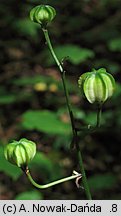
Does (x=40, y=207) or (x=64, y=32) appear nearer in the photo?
(x=40, y=207)

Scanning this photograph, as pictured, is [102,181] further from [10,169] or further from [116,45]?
[116,45]

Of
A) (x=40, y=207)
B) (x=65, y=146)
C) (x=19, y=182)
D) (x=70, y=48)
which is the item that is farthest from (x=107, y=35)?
(x=40, y=207)

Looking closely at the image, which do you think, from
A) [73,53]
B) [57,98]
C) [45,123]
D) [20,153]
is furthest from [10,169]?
[73,53]

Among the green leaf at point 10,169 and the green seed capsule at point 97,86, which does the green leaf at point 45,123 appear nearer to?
the green leaf at point 10,169

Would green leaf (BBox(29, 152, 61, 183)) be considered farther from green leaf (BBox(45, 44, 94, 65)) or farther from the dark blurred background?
green leaf (BBox(45, 44, 94, 65))

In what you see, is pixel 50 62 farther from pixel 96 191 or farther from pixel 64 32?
pixel 96 191
